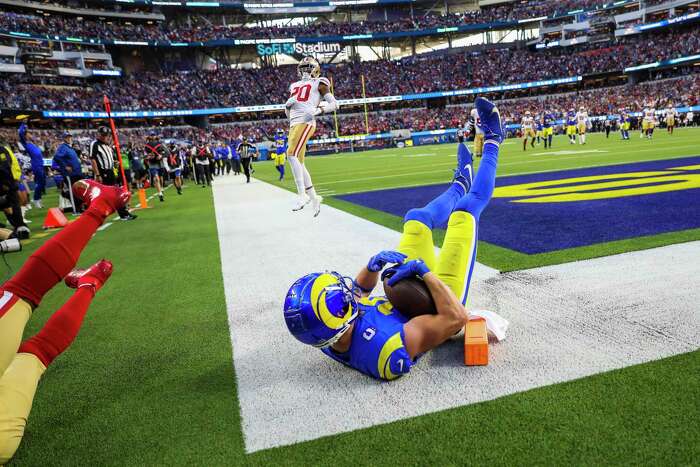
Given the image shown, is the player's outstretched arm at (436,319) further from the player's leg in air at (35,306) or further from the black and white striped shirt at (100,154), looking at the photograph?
the black and white striped shirt at (100,154)

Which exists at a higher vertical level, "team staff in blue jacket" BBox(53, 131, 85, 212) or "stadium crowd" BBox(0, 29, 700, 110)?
"stadium crowd" BBox(0, 29, 700, 110)

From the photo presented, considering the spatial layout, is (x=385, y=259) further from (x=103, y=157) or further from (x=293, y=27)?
(x=293, y=27)

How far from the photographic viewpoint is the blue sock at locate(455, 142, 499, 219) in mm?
3340

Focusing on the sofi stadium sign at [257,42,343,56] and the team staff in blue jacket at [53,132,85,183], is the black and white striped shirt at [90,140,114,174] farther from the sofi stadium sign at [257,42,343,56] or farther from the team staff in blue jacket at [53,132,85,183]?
the sofi stadium sign at [257,42,343,56]

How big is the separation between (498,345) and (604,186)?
724 centimetres

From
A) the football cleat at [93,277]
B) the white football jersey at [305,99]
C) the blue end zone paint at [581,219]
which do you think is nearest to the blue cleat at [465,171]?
the blue end zone paint at [581,219]

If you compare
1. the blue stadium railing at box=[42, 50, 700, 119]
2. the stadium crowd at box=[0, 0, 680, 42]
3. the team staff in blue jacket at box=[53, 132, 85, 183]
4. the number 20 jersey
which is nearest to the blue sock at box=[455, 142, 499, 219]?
the number 20 jersey

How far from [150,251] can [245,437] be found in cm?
544

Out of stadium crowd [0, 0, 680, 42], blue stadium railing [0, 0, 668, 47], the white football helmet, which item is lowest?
the white football helmet

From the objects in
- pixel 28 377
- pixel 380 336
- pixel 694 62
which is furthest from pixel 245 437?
pixel 694 62

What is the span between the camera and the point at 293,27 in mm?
62531

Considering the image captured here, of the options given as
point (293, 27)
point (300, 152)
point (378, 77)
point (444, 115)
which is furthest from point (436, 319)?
point (293, 27)

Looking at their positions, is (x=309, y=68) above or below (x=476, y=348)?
above

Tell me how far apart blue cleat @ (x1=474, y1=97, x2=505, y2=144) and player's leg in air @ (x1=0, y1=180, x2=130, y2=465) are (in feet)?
10.1
